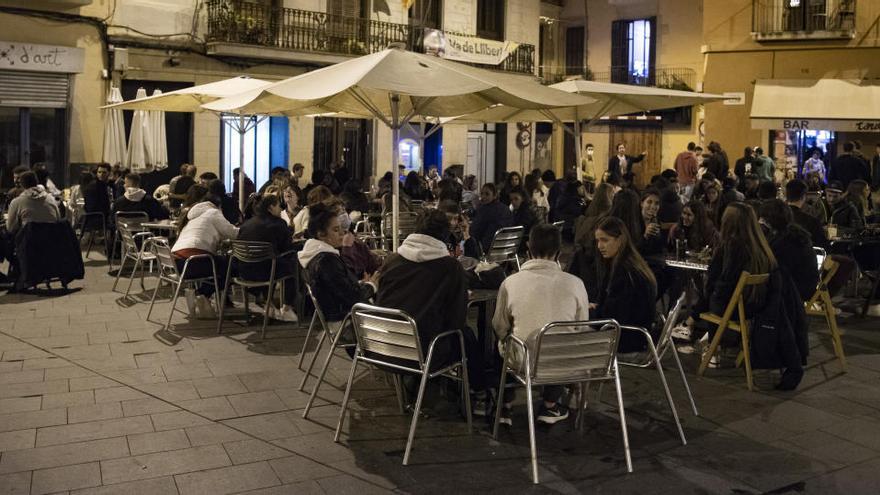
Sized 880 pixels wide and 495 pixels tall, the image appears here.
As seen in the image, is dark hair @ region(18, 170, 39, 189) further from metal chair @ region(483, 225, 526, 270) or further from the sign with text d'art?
the sign with text d'art

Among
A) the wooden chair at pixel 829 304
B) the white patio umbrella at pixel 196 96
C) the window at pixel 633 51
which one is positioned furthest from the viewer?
the window at pixel 633 51

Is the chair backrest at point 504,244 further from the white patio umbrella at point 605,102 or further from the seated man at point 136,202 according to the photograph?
the seated man at point 136,202

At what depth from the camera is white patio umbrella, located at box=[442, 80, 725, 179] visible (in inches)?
442

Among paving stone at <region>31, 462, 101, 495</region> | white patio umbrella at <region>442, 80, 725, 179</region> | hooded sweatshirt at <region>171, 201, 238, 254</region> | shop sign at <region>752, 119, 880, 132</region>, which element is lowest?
paving stone at <region>31, 462, 101, 495</region>

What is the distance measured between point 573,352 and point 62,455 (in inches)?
114

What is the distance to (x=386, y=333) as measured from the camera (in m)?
5.49

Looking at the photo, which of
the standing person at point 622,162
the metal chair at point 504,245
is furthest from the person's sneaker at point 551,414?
the standing person at point 622,162

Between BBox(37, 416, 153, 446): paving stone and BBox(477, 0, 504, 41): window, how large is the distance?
72.8 ft

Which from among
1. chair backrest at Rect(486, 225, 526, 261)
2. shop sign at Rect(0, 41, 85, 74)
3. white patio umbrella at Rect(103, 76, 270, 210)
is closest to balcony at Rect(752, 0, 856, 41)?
white patio umbrella at Rect(103, 76, 270, 210)

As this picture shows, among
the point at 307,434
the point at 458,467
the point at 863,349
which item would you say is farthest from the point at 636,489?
the point at 863,349

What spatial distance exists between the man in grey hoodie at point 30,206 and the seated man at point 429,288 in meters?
6.08

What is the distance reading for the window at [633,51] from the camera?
1235 inches

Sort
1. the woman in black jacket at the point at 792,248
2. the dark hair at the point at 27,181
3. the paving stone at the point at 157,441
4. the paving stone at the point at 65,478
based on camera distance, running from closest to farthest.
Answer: the paving stone at the point at 65,478 → the paving stone at the point at 157,441 → the woman in black jacket at the point at 792,248 → the dark hair at the point at 27,181

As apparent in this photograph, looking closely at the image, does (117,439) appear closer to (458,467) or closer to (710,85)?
(458,467)
